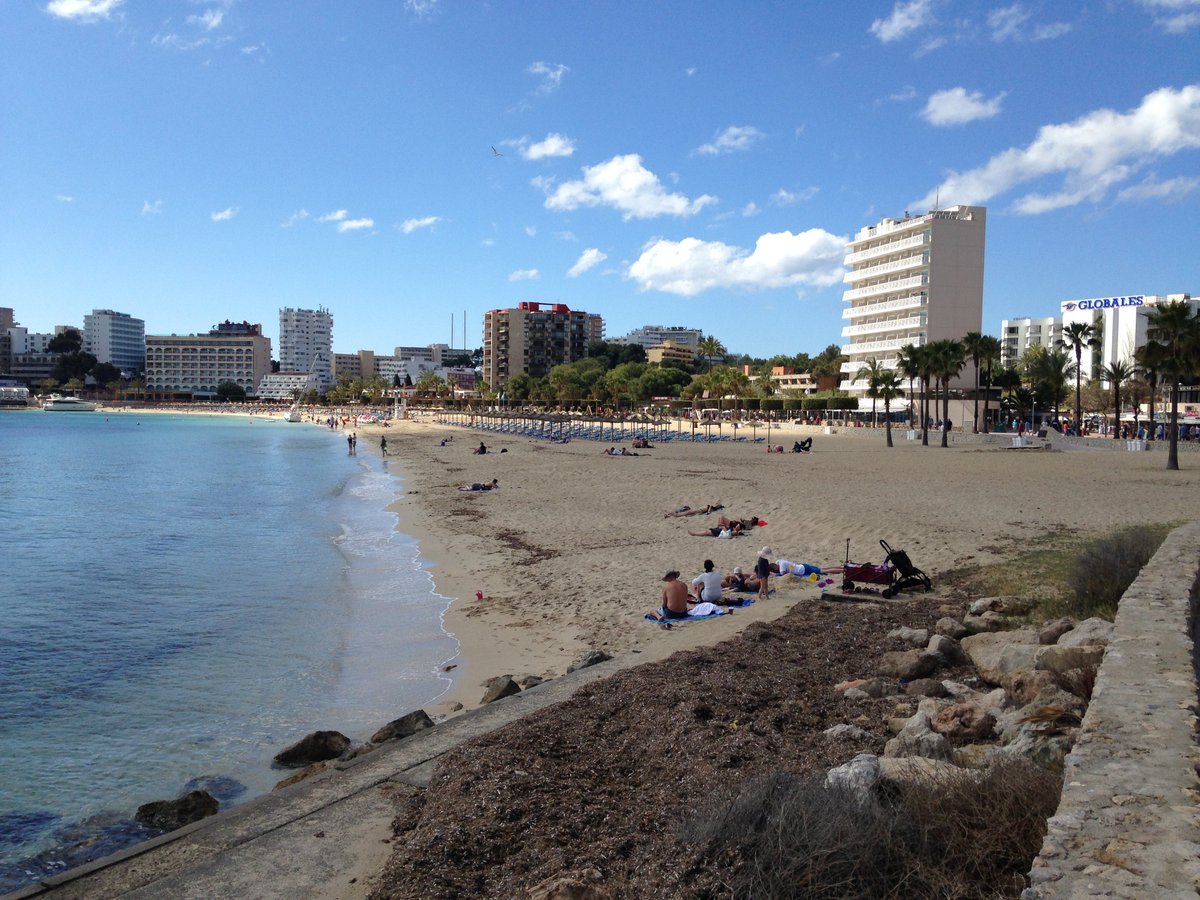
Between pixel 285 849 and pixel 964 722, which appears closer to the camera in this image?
pixel 285 849

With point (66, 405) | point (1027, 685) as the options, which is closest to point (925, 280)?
point (1027, 685)

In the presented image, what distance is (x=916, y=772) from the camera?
14.2ft

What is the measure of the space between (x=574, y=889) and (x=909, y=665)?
4.47 metres

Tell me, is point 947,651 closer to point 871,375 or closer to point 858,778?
point 858,778

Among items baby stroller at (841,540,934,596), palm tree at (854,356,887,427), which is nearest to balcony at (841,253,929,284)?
palm tree at (854,356,887,427)

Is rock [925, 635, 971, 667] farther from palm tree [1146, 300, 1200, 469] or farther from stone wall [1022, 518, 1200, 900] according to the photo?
palm tree [1146, 300, 1200, 469]

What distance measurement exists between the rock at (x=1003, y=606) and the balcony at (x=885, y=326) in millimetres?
71798

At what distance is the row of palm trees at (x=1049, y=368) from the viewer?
3102 cm

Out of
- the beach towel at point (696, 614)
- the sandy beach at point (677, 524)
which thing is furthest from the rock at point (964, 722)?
the beach towel at point (696, 614)

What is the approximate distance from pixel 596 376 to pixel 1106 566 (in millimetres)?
122870

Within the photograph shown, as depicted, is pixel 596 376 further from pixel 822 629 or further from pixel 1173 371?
pixel 822 629

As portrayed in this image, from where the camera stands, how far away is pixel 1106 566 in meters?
9.36

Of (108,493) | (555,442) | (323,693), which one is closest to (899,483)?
(323,693)

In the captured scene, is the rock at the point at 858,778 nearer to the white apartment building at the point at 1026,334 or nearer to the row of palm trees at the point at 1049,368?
the row of palm trees at the point at 1049,368
